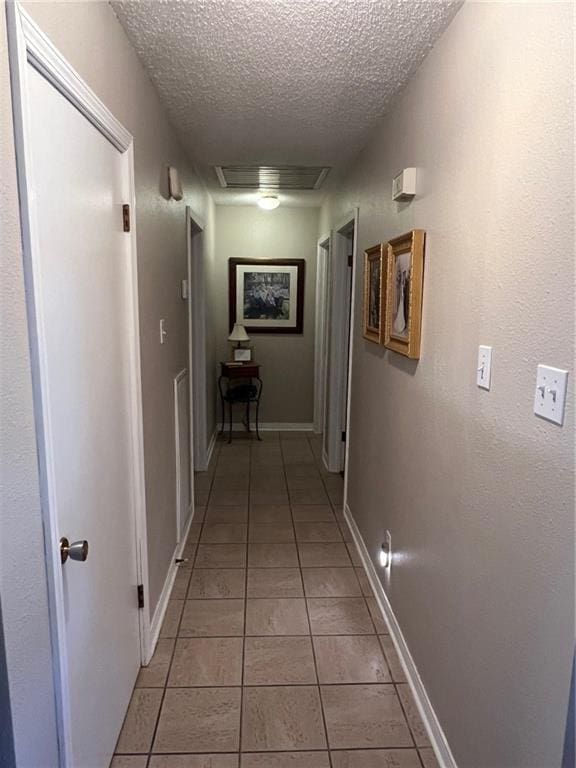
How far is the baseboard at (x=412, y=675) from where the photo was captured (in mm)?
1526

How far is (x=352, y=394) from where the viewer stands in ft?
10.0

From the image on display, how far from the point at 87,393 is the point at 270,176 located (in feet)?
9.27

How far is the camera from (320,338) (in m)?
4.82

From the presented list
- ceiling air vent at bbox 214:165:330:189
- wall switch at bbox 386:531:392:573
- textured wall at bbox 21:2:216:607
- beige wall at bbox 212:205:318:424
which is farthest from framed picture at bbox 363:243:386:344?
beige wall at bbox 212:205:318:424

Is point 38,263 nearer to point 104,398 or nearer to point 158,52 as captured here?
point 104,398

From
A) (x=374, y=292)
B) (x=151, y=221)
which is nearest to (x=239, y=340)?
(x=374, y=292)

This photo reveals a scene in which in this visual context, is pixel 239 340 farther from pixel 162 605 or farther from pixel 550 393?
pixel 550 393

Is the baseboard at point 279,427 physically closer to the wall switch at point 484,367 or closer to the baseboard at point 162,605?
the baseboard at point 162,605

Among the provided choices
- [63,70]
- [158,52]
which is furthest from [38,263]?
[158,52]

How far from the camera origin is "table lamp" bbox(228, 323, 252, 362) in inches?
190

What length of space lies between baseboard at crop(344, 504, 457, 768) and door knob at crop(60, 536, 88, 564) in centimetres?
127

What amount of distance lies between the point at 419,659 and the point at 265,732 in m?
0.60

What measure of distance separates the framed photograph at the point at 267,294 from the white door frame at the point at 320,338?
24 centimetres

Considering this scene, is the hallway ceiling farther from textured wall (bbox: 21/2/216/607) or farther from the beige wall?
the beige wall
